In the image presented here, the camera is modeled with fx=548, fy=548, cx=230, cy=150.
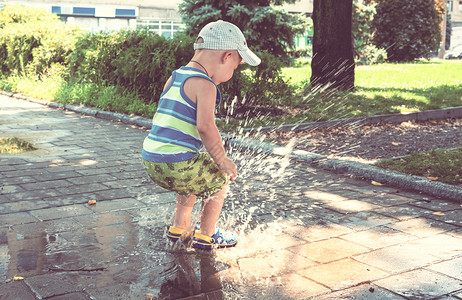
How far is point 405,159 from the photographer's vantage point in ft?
20.6

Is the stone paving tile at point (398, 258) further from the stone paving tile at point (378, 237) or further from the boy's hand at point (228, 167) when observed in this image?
the boy's hand at point (228, 167)

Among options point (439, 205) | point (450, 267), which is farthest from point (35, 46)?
point (450, 267)

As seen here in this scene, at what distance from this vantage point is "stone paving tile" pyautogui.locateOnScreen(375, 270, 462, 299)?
3.00m

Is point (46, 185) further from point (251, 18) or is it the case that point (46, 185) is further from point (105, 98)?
point (251, 18)

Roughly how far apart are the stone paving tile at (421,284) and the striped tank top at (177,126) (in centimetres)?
138

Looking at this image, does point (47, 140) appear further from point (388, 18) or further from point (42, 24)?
point (388, 18)

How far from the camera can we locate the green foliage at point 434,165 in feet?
17.9

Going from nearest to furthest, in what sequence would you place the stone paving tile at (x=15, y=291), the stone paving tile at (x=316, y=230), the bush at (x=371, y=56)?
the stone paving tile at (x=15, y=291)
the stone paving tile at (x=316, y=230)
the bush at (x=371, y=56)

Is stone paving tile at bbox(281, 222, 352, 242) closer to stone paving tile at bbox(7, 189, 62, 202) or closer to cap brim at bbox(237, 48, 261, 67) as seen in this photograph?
cap brim at bbox(237, 48, 261, 67)

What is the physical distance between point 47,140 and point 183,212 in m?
4.93

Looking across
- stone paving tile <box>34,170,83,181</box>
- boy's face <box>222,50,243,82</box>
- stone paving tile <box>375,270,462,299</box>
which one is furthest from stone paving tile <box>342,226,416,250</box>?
stone paving tile <box>34,170,83,181</box>

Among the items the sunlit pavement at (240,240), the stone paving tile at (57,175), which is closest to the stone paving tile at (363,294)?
the sunlit pavement at (240,240)

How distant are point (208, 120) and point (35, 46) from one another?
14301mm

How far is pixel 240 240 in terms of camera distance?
3.90 m
